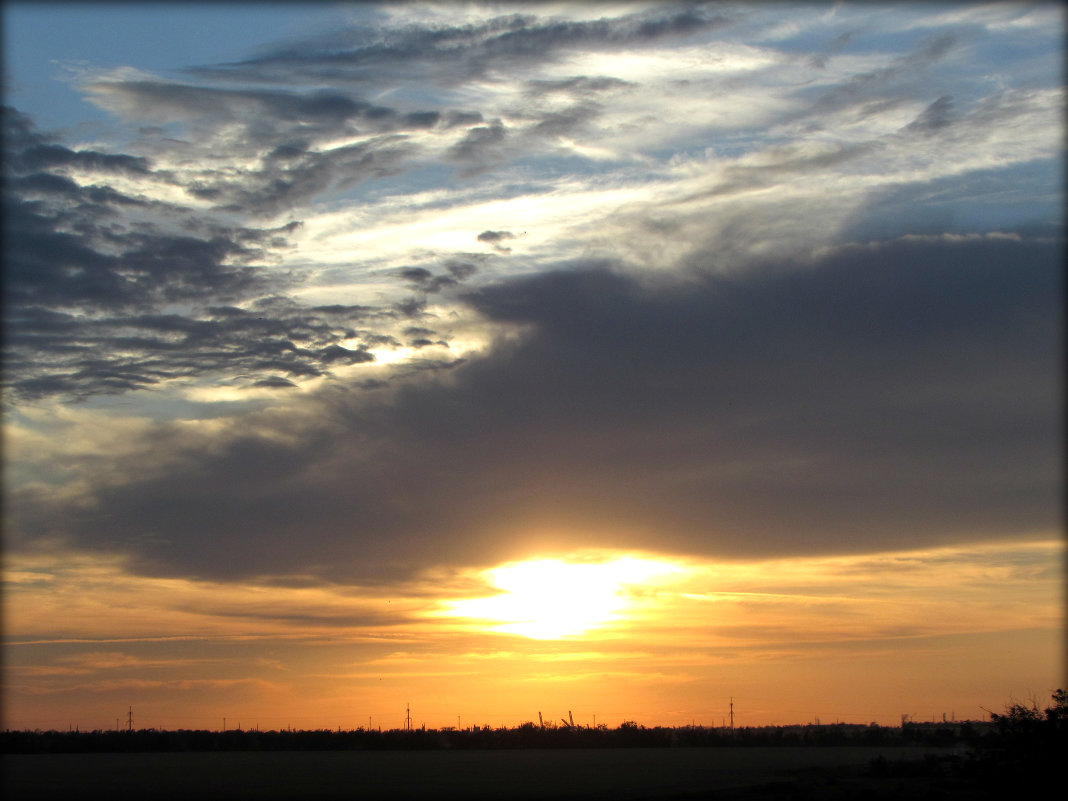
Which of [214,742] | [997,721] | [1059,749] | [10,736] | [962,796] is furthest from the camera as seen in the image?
[214,742]

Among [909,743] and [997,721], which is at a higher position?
[997,721]

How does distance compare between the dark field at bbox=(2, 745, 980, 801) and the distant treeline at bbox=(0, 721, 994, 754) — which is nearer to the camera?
the dark field at bbox=(2, 745, 980, 801)

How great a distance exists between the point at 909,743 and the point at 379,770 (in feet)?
337

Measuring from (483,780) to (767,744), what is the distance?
105 meters

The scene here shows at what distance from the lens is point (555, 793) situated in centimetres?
5284

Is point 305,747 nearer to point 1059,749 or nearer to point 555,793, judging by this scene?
point 555,793

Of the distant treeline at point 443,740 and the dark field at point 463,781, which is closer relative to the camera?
the dark field at point 463,781

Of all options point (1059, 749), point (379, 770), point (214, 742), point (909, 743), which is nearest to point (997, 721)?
point (1059, 749)

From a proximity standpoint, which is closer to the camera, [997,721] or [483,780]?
[997,721]

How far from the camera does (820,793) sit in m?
51.4

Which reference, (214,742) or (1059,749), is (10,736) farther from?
(1059,749)

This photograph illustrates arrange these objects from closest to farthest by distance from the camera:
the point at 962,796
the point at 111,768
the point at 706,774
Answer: the point at 962,796 → the point at 706,774 → the point at 111,768

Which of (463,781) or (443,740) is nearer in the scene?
(463,781)

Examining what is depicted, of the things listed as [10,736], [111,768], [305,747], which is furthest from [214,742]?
[111,768]
